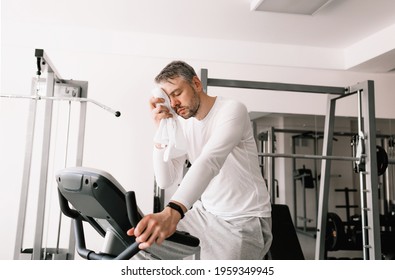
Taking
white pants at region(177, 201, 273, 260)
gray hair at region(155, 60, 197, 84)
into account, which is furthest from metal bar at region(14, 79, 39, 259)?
white pants at region(177, 201, 273, 260)

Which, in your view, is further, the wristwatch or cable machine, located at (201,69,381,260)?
cable machine, located at (201,69,381,260)

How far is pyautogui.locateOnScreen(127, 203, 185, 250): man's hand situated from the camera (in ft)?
2.99

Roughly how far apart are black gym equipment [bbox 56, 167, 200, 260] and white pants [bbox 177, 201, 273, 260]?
421mm

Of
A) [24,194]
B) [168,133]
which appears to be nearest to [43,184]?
[24,194]

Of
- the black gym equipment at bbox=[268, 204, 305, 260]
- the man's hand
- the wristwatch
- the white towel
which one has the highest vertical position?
the white towel

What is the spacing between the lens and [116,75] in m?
3.51

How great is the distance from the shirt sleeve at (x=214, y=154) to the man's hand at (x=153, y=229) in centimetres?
11

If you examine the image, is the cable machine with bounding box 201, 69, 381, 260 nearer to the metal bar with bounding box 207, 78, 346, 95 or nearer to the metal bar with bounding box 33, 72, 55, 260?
the metal bar with bounding box 207, 78, 346, 95

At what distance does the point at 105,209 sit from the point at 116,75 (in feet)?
9.00

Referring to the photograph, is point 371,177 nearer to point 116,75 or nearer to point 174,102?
point 174,102

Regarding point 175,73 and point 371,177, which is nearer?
point 175,73

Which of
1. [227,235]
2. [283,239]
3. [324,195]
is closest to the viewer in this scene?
[227,235]

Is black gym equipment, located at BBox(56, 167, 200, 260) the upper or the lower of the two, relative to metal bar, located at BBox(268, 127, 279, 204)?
lower

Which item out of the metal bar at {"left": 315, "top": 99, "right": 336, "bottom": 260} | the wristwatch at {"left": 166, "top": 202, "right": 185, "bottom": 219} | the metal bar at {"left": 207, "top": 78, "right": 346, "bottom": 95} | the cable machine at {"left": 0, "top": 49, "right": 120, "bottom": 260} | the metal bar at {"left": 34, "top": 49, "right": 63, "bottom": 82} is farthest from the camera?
the metal bar at {"left": 315, "top": 99, "right": 336, "bottom": 260}
